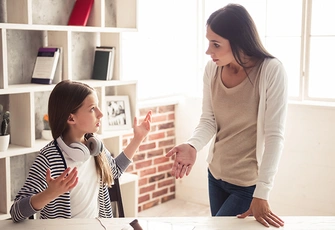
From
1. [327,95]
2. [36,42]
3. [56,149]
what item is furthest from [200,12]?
[56,149]

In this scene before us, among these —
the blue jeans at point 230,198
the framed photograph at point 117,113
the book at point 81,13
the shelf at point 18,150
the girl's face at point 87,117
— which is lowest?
the blue jeans at point 230,198

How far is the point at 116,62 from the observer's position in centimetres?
361

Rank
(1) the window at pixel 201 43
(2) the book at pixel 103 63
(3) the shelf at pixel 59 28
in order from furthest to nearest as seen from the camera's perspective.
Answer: (1) the window at pixel 201 43
(2) the book at pixel 103 63
(3) the shelf at pixel 59 28

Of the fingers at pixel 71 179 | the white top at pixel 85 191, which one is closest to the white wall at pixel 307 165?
the white top at pixel 85 191

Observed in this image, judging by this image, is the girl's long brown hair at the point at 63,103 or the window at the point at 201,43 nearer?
the girl's long brown hair at the point at 63,103

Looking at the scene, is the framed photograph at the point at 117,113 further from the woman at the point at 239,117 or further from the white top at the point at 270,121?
the white top at the point at 270,121

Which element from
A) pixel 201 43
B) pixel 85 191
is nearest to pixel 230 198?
pixel 85 191

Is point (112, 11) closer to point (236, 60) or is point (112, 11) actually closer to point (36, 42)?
point (36, 42)

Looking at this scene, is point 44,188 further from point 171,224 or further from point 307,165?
point 307,165

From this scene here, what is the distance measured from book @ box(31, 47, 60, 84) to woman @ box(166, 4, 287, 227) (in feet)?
3.86

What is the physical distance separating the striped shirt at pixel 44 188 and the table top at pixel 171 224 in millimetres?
56

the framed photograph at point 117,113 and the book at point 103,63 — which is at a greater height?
the book at point 103,63

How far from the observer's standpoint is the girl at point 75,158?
6.87 ft

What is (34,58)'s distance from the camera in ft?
10.8
